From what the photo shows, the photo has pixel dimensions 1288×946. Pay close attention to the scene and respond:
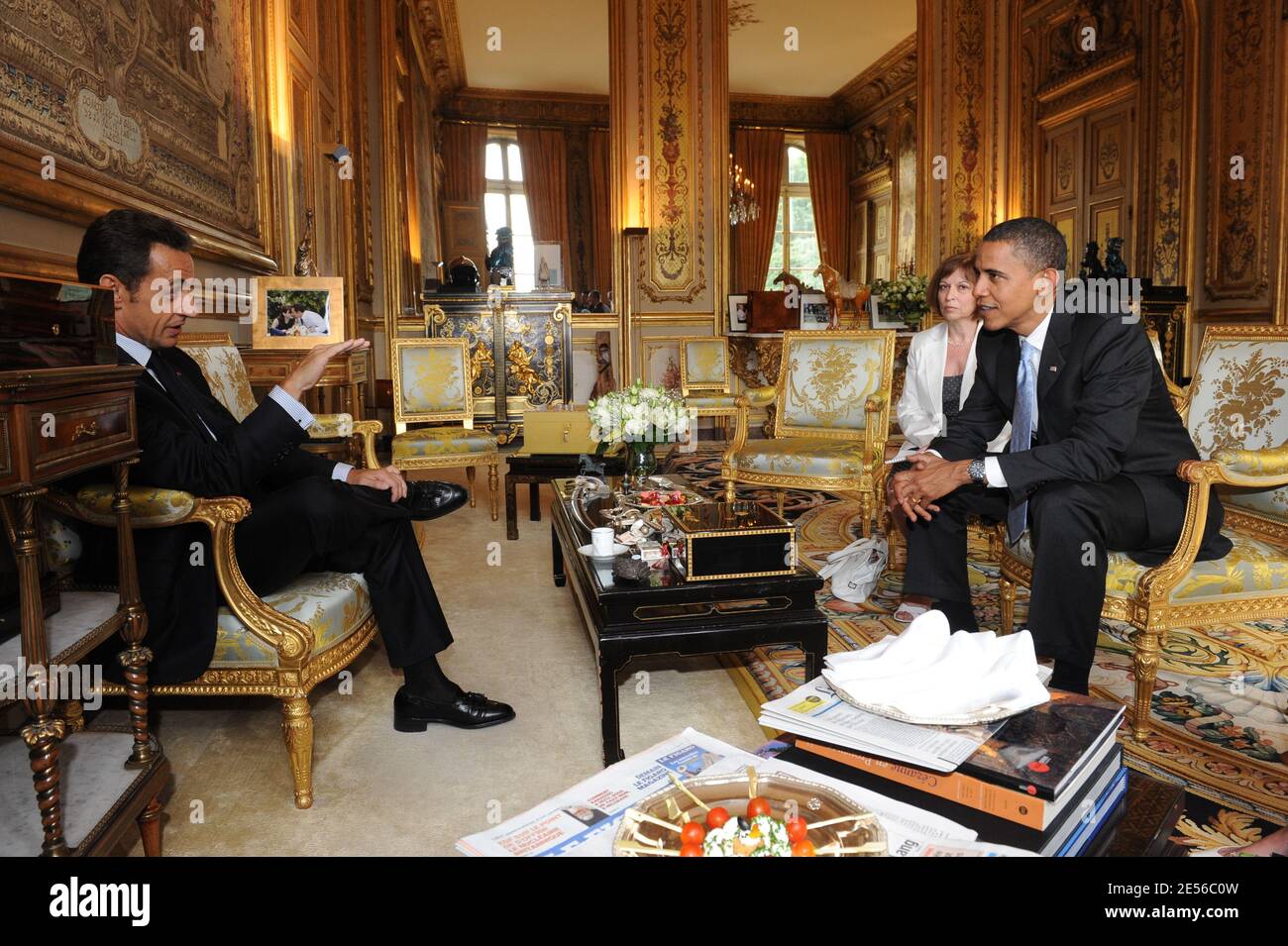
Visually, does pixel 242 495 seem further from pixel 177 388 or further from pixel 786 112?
pixel 786 112

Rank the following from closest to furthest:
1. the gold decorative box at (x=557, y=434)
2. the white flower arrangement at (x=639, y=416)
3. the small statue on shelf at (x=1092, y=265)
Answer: the white flower arrangement at (x=639, y=416) < the gold decorative box at (x=557, y=434) < the small statue on shelf at (x=1092, y=265)

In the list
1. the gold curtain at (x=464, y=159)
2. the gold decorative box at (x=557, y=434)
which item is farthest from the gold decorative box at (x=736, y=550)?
the gold curtain at (x=464, y=159)

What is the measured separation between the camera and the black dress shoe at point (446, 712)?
2.38 meters

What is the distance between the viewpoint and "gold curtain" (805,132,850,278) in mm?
13703

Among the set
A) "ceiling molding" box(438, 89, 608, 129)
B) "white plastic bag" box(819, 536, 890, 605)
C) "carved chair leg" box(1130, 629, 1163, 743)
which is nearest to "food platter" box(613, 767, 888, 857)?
"carved chair leg" box(1130, 629, 1163, 743)

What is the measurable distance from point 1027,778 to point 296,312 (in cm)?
405

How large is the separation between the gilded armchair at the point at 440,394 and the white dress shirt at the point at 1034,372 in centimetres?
337

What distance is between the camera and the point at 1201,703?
2396 millimetres

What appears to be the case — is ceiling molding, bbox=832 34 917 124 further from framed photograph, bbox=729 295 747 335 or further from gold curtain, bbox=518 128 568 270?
framed photograph, bbox=729 295 747 335

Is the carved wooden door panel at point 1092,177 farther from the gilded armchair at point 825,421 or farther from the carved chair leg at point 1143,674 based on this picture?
the carved chair leg at point 1143,674

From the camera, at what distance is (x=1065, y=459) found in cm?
235

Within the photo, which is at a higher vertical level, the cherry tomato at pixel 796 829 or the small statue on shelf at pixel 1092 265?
the small statue on shelf at pixel 1092 265

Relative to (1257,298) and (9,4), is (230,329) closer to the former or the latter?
(9,4)

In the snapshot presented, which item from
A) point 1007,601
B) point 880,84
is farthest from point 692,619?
point 880,84
